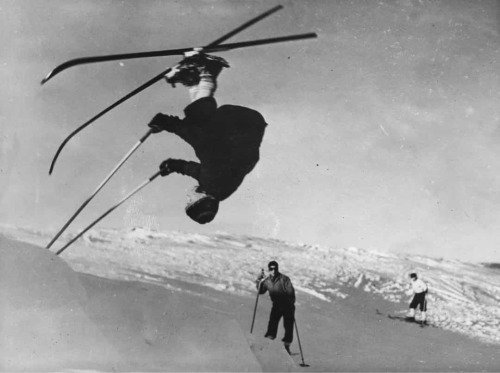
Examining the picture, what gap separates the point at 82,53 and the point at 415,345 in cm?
213

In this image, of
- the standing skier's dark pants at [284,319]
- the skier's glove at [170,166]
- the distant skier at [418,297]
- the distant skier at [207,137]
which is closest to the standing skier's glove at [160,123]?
the distant skier at [207,137]

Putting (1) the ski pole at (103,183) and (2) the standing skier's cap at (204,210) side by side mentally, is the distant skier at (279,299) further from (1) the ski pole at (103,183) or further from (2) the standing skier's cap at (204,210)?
(1) the ski pole at (103,183)

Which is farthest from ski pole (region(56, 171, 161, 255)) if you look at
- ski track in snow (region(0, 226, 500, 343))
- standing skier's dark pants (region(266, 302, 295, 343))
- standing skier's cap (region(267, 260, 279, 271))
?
standing skier's dark pants (region(266, 302, 295, 343))

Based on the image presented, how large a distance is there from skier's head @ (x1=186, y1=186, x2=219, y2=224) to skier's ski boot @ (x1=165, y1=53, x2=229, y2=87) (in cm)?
53

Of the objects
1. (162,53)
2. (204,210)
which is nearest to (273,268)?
(204,210)

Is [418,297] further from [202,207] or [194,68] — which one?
[194,68]

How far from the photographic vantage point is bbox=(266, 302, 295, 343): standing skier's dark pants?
2796mm

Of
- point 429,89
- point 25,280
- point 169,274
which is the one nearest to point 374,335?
point 169,274

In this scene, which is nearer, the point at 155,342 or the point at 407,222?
the point at 155,342

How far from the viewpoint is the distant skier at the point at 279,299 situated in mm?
2799

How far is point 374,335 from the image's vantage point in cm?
285

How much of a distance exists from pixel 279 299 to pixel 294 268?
169mm

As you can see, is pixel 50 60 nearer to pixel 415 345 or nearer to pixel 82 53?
pixel 82 53

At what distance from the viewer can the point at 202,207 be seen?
2.85m
